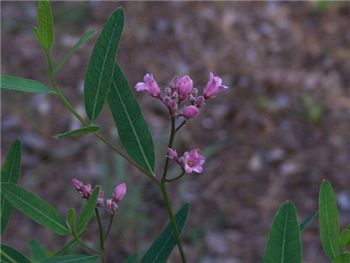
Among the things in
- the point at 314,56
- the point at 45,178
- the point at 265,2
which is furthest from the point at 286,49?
the point at 45,178

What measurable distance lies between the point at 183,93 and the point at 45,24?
19 centimetres

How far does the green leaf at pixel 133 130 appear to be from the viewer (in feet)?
2.85

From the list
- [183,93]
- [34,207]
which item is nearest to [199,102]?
[183,93]

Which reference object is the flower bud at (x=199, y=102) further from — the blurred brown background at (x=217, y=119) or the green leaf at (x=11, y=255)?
the blurred brown background at (x=217, y=119)

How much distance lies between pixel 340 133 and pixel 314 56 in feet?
1.90

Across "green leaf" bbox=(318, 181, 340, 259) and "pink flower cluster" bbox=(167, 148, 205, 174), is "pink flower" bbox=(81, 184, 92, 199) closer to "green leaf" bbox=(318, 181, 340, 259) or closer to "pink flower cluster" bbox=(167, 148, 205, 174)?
"pink flower cluster" bbox=(167, 148, 205, 174)

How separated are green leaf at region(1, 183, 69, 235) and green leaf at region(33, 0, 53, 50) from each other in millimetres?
186

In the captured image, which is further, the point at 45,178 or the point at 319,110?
the point at 319,110

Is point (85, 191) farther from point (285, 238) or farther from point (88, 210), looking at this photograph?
point (285, 238)

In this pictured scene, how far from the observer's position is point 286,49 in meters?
3.62

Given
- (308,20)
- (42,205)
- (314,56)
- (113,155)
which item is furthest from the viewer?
(308,20)

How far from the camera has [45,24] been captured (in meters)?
0.85

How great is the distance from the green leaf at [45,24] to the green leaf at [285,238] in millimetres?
359

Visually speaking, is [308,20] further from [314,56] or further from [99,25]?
[99,25]
